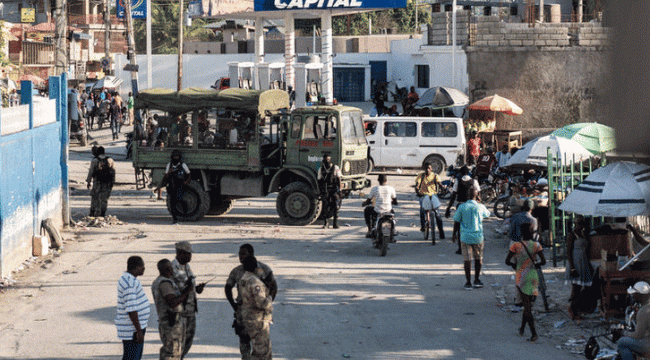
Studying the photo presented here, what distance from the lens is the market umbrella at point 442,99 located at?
33.8 metres

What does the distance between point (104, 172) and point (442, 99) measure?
53.7 ft

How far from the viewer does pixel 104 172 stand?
2052 centimetres

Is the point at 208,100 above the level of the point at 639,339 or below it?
above

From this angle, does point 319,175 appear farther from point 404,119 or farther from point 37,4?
point 37,4

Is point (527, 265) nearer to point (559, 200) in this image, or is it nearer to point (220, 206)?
point (559, 200)

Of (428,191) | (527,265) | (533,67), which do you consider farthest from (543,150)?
(533,67)

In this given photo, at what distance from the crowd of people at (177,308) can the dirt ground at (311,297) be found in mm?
1484

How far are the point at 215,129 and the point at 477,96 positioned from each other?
55.0ft

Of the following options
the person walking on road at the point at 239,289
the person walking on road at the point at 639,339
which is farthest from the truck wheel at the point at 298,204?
the person walking on road at the point at 639,339

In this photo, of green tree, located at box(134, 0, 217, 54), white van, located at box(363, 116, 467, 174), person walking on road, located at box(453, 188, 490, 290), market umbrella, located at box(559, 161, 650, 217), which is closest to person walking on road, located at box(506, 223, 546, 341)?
market umbrella, located at box(559, 161, 650, 217)

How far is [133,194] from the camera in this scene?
84.3 ft

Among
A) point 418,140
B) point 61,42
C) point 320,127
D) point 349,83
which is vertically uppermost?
point 349,83

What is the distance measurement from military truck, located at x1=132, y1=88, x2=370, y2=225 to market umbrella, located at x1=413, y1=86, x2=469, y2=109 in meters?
12.8

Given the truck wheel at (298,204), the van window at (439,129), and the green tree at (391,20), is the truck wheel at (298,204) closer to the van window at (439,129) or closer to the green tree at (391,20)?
the van window at (439,129)
